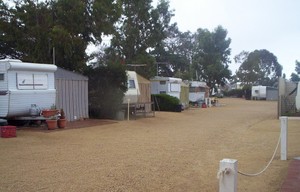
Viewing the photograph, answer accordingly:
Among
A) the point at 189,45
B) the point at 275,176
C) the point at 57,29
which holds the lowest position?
the point at 275,176

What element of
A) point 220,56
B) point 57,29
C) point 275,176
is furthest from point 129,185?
point 220,56

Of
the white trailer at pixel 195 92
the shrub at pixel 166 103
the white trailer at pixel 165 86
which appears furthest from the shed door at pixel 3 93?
the white trailer at pixel 195 92

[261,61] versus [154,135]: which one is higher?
[261,61]

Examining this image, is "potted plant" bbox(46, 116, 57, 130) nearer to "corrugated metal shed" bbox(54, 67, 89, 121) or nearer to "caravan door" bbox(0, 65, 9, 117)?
"caravan door" bbox(0, 65, 9, 117)

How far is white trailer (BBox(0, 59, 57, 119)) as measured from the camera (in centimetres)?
1455

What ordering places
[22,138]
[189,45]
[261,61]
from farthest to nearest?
[261,61] → [189,45] → [22,138]

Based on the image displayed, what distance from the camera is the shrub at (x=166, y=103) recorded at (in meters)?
30.3

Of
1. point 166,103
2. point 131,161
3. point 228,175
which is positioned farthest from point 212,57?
point 228,175

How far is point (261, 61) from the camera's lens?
95.8m

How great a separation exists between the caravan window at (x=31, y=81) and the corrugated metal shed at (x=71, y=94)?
121cm

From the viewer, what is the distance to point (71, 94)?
60.9 feet

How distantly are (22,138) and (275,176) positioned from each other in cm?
844

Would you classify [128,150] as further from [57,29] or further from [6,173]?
[57,29]

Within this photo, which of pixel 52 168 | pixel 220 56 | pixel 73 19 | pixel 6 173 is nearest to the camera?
pixel 6 173
